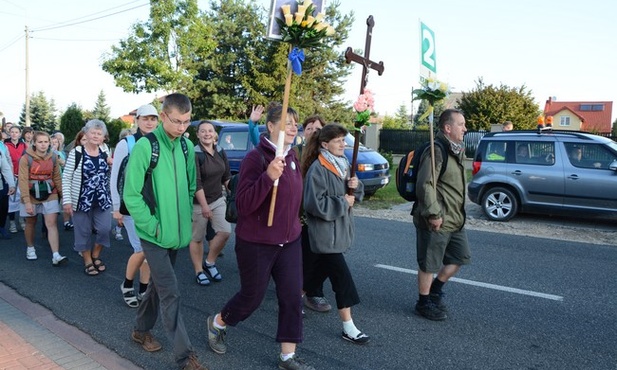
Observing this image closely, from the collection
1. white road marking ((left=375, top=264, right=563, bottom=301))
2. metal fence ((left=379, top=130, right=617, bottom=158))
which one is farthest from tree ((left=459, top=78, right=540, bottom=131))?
white road marking ((left=375, top=264, right=563, bottom=301))

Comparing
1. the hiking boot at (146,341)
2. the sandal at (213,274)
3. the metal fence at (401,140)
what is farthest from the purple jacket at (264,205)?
the metal fence at (401,140)

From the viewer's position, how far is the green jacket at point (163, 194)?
133 inches

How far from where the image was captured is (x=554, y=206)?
979cm

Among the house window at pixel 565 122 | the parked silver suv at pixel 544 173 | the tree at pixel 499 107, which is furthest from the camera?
the house window at pixel 565 122

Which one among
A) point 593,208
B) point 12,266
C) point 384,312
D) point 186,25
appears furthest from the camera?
point 186,25

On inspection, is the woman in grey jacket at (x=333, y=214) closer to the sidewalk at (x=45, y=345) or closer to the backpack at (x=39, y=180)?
the sidewalk at (x=45, y=345)

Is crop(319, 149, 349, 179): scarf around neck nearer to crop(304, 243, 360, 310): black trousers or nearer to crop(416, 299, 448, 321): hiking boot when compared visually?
crop(304, 243, 360, 310): black trousers

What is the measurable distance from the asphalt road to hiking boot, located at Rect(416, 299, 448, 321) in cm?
8

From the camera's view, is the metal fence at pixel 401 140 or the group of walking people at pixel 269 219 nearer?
the group of walking people at pixel 269 219

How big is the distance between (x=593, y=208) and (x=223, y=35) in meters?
33.1

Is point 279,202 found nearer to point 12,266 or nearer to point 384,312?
point 384,312

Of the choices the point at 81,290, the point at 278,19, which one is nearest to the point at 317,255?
the point at 278,19

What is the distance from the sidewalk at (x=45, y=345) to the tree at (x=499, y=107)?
28.8m

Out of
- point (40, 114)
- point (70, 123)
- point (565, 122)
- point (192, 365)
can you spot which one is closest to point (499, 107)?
point (70, 123)
